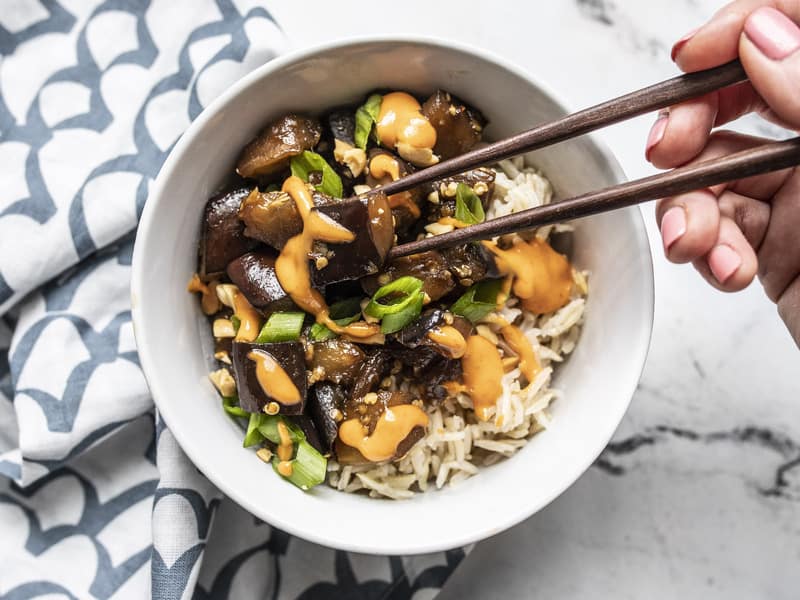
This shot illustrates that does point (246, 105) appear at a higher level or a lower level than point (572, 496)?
higher

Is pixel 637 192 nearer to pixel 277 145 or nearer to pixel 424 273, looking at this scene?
pixel 424 273

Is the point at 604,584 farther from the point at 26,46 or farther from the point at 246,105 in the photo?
the point at 26,46

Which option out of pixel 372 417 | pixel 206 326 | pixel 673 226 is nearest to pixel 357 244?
pixel 372 417

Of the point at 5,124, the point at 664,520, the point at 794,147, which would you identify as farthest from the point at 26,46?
the point at 664,520

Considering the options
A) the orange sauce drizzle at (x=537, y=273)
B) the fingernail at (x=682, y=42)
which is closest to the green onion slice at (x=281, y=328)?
the orange sauce drizzle at (x=537, y=273)

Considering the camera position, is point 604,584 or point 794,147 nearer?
point 794,147

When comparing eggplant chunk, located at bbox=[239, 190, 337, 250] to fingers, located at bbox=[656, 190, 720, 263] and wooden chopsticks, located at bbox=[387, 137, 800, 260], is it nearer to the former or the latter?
wooden chopsticks, located at bbox=[387, 137, 800, 260]

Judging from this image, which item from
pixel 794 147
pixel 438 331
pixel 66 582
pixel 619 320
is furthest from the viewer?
pixel 66 582
